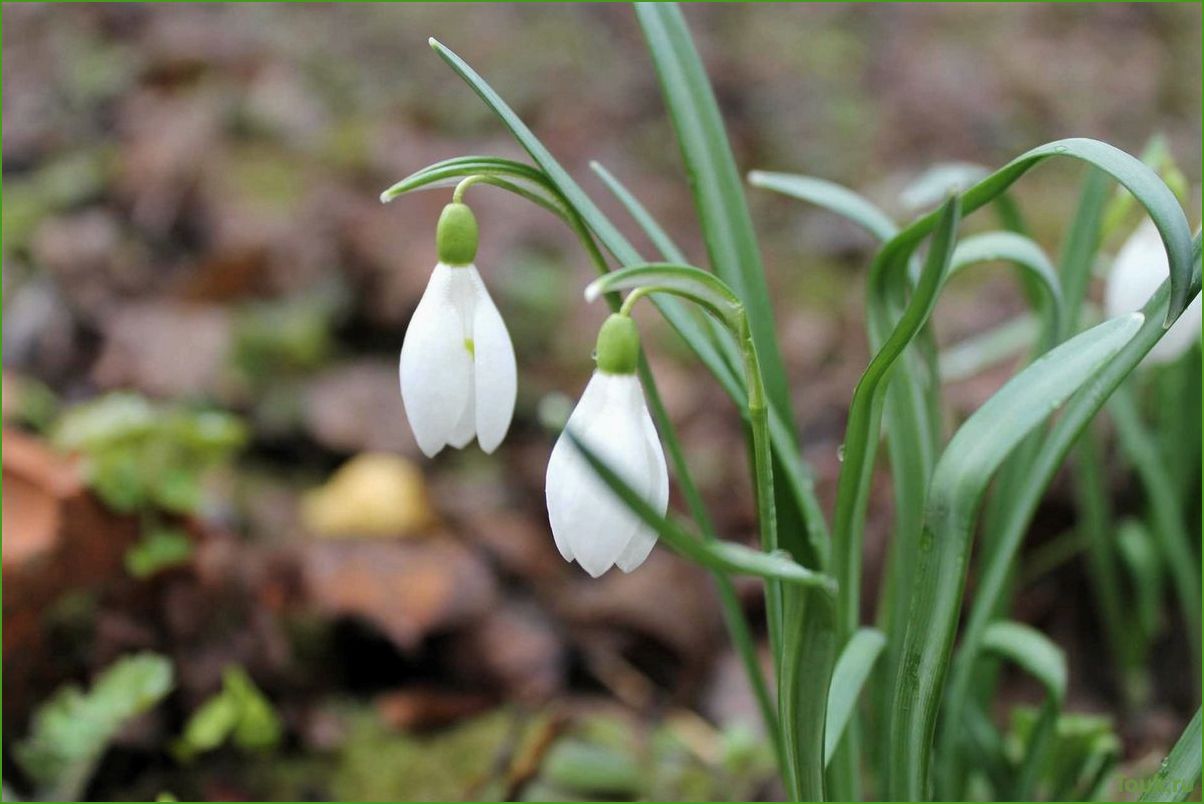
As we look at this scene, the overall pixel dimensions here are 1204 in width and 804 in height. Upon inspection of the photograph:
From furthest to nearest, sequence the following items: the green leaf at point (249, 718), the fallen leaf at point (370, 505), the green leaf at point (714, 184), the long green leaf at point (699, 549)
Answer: the fallen leaf at point (370, 505) < the green leaf at point (249, 718) < the green leaf at point (714, 184) < the long green leaf at point (699, 549)

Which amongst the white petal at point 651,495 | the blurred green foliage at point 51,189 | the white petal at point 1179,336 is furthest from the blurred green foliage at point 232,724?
the blurred green foliage at point 51,189

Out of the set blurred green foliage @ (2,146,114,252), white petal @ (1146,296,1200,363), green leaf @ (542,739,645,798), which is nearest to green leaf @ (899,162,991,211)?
white petal @ (1146,296,1200,363)

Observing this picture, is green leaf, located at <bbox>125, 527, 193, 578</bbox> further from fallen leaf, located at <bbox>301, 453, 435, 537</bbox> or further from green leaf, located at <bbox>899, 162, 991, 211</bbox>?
green leaf, located at <bbox>899, 162, 991, 211</bbox>

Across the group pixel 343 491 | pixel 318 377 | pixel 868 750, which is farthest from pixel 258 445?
pixel 868 750

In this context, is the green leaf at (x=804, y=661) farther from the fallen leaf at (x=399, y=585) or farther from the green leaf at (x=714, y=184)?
the fallen leaf at (x=399, y=585)

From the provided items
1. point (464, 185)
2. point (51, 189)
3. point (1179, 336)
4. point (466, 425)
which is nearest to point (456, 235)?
point (464, 185)

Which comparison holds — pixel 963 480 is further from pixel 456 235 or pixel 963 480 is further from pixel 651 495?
pixel 456 235
